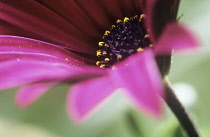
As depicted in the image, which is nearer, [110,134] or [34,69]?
[34,69]

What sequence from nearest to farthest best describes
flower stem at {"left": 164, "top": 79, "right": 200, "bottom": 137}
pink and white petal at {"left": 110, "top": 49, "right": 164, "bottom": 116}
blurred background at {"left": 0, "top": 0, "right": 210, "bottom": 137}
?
1. pink and white petal at {"left": 110, "top": 49, "right": 164, "bottom": 116}
2. flower stem at {"left": 164, "top": 79, "right": 200, "bottom": 137}
3. blurred background at {"left": 0, "top": 0, "right": 210, "bottom": 137}

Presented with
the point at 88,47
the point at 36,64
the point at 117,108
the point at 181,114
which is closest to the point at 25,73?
the point at 36,64

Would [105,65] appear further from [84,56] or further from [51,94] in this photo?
[51,94]

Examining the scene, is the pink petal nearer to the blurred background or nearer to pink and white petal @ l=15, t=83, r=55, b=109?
pink and white petal @ l=15, t=83, r=55, b=109

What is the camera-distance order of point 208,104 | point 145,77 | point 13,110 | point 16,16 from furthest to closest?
point 13,110 < point 208,104 < point 16,16 < point 145,77

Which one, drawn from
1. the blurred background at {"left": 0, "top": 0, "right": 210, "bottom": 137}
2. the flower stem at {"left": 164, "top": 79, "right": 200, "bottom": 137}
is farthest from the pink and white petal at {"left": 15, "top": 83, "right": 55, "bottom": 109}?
the blurred background at {"left": 0, "top": 0, "right": 210, "bottom": 137}

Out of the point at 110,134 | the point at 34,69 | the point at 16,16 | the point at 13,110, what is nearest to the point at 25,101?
the point at 34,69

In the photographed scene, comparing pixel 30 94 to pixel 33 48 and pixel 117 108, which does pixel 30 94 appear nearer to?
pixel 33 48
